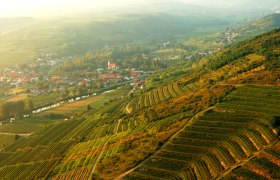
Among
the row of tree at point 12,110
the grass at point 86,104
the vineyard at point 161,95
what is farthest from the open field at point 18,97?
the vineyard at point 161,95

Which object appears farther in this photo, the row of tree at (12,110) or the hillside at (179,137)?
the row of tree at (12,110)

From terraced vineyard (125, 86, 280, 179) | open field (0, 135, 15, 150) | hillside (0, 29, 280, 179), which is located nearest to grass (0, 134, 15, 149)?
open field (0, 135, 15, 150)

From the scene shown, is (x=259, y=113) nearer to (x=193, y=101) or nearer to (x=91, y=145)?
(x=193, y=101)

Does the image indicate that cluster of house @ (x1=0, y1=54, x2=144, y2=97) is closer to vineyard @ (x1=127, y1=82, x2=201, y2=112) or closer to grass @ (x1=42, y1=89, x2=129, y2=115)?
grass @ (x1=42, y1=89, x2=129, y2=115)

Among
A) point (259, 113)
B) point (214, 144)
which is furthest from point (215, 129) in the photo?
point (259, 113)

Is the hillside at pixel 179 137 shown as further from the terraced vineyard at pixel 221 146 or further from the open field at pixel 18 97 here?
the open field at pixel 18 97

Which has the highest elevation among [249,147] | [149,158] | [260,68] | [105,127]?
[260,68]

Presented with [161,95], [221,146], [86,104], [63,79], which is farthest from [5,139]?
[63,79]
